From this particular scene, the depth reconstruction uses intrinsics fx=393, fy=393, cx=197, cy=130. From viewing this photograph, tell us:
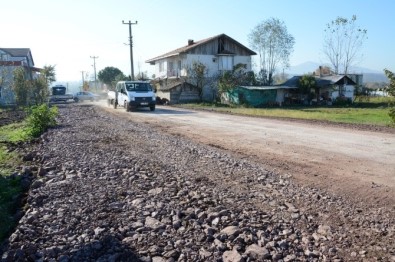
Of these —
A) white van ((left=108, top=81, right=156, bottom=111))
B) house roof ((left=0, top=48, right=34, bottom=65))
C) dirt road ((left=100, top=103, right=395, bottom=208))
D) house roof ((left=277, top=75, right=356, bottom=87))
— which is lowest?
dirt road ((left=100, top=103, right=395, bottom=208))

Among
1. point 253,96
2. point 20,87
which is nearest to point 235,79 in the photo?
point 253,96

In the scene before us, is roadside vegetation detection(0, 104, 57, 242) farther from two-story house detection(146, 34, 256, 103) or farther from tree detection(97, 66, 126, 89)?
tree detection(97, 66, 126, 89)

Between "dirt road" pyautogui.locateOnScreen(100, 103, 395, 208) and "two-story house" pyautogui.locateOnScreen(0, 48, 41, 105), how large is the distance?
28302 mm

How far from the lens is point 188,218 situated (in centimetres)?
535

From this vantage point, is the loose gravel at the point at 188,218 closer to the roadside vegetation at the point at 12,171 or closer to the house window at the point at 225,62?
the roadside vegetation at the point at 12,171

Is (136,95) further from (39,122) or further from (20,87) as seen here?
(20,87)

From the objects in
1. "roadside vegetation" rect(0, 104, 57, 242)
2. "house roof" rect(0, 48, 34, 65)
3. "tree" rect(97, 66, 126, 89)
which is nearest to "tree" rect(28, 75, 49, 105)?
"roadside vegetation" rect(0, 104, 57, 242)

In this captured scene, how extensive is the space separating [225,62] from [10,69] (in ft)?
81.1

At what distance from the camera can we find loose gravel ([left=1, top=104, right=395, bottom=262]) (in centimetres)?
444

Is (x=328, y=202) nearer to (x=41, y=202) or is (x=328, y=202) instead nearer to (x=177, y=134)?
(x=41, y=202)

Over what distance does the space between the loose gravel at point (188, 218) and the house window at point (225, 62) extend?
40.8 meters

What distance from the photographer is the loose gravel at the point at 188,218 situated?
14.6 feet

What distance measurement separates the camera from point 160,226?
200 inches

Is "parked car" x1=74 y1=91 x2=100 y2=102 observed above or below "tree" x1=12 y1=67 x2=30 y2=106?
below
